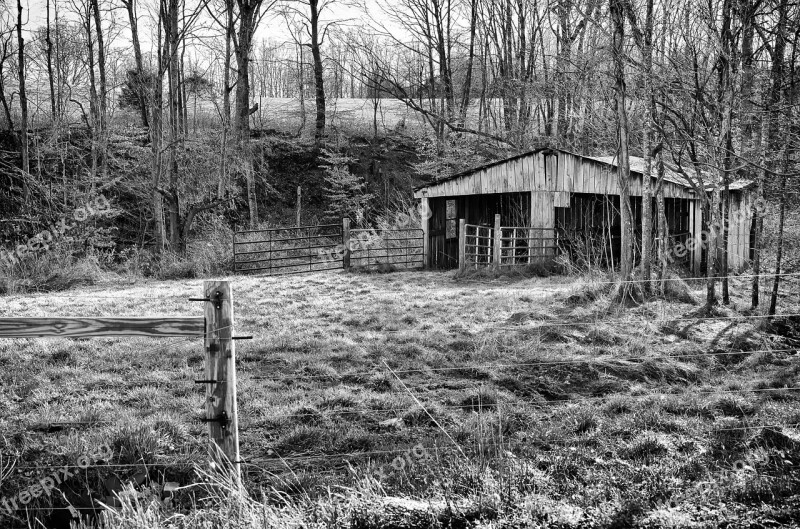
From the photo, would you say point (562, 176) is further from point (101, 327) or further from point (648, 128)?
point (101, 327)

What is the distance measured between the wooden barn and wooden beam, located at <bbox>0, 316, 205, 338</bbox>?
1179cm

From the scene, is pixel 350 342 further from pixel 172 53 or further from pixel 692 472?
pixel 172 53

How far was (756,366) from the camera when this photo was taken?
8.17 meters

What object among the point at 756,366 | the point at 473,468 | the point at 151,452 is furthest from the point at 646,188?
the point at 151,452

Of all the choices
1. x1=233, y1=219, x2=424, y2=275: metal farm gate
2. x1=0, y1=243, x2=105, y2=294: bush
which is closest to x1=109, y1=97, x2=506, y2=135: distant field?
x1=233, y1=219, x2=424, y2=275: metal farm gate

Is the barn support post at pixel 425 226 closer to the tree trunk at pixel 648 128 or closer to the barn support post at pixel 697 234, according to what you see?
the barn support post at pixel 697 234

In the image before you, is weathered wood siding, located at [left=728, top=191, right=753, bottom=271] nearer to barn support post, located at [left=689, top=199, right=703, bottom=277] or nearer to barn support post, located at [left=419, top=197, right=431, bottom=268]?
barn support post, located at [left=689, top=199, right=703, bottom=277]

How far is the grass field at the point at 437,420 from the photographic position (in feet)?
13.1

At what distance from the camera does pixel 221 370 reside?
4.18 metres

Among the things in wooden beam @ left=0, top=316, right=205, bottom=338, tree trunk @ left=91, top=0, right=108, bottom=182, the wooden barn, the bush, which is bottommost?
the bush

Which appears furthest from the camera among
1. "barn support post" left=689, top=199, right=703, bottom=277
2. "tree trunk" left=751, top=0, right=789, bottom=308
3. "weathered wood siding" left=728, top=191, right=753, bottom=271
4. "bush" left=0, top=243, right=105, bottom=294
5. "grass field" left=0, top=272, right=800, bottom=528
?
"weathered wood siding" left=728, top=191, right=753, bottom=271

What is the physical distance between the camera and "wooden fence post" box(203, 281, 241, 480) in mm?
4137

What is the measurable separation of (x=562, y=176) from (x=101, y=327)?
14.4m

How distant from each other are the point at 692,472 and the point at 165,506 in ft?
12.2
